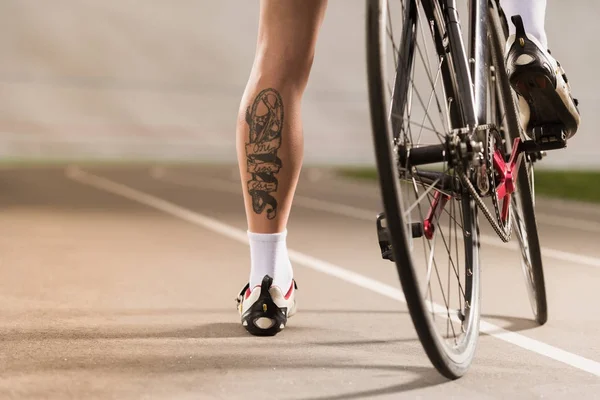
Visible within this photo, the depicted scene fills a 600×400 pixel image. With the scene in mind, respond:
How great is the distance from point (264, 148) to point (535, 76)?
0.88 meters

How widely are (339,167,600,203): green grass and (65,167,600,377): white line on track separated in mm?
3672

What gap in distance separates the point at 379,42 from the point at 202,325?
1.44 m

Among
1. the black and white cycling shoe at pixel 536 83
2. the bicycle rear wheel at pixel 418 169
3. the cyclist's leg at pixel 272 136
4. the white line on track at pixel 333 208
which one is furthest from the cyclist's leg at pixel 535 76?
the white line on track at pixel 333 208

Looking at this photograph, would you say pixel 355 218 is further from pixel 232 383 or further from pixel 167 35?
pixel 167 35

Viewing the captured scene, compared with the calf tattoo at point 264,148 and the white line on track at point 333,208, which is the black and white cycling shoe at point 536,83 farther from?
the white line on track at point 333,208

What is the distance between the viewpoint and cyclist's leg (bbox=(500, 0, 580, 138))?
10.5 feet

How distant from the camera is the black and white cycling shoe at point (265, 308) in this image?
3.43 meters

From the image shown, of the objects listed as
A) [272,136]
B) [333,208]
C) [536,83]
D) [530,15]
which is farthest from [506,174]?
[333,208]

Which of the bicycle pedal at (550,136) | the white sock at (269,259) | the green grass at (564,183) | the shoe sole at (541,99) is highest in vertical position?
the shoe sole at (541,99)

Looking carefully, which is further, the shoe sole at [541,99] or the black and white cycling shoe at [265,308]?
the black and white cycling shoe at [265,308]

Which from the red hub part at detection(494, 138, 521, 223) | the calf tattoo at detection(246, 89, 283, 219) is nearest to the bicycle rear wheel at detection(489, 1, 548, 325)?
the red hub part at detection(494, 138, 521, 223)

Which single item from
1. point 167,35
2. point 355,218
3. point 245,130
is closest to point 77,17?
point 167,35

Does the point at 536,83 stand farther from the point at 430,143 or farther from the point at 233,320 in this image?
the point at 233,320

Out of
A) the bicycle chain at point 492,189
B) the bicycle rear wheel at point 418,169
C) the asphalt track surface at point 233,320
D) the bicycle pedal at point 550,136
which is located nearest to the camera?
the bicycle rear wheel at point 418,169
